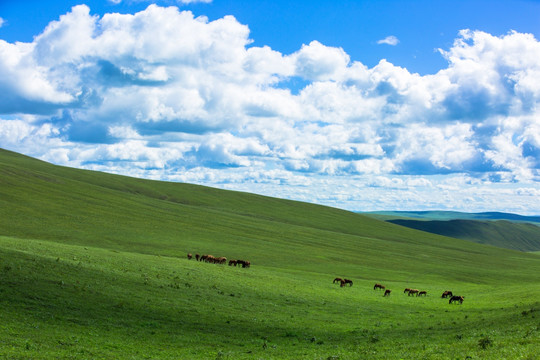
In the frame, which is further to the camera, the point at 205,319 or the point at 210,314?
the point at 210,314

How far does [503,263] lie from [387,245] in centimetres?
3307

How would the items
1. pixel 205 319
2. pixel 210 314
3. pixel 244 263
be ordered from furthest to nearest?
pixel 244 263, pixel 210 314, pixel 205 319

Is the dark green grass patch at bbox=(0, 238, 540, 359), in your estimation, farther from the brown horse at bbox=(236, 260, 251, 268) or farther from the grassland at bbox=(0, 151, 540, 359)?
the brown horse at bbox=(236, 260, 251, 268)

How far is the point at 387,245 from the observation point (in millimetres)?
140000

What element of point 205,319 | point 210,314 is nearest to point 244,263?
point 210,314

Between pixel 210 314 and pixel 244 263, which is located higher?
pixel 210 314

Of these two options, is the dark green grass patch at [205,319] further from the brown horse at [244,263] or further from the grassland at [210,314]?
the brown horse at [244,263]

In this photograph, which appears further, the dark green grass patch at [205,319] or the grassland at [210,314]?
the grassland at [210,314]

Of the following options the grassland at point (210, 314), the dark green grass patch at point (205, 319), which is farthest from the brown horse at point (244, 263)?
the dark green grass patch at point (205, 319)

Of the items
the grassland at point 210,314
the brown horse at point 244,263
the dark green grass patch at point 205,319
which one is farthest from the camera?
the brown horse at point 244,263

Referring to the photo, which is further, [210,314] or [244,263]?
[244,263]

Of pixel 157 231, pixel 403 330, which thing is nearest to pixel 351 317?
pixel 403 330

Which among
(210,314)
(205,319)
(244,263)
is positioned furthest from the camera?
(244,263)

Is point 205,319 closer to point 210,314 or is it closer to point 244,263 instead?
point 210,314
